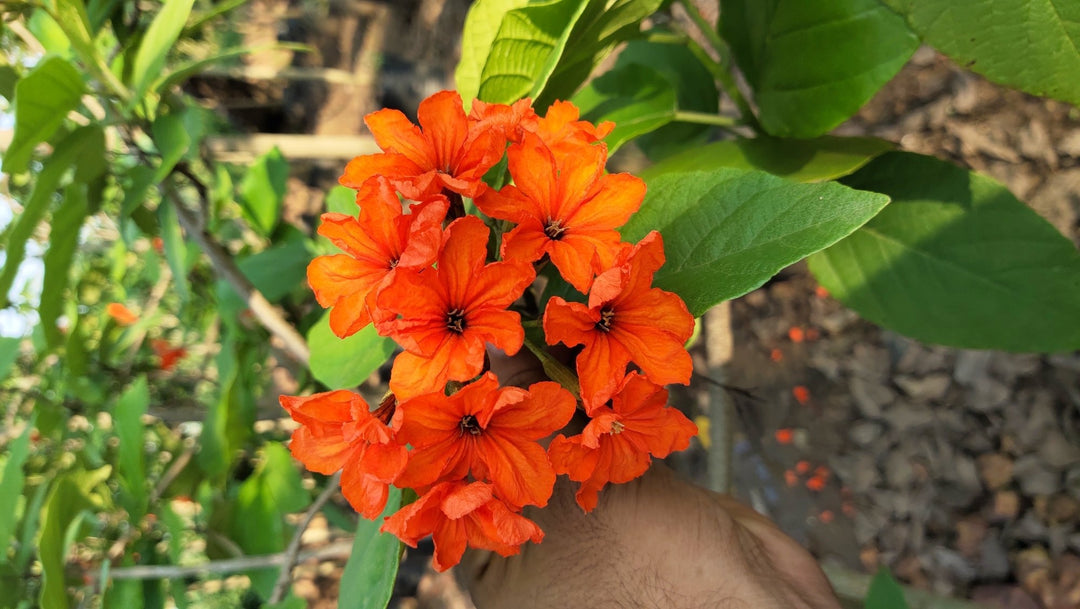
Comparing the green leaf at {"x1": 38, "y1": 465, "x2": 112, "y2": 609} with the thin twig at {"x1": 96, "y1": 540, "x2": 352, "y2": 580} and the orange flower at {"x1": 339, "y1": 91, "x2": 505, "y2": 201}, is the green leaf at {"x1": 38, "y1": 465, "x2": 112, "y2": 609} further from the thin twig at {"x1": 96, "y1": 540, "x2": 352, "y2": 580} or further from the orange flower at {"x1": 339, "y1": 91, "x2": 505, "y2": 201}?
the orange flower at {"x1": 339, "y1": 91, "x2": 505, "y2": 201}

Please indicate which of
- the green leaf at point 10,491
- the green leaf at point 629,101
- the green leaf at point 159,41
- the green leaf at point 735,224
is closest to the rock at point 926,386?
the green leaf at point 629,101

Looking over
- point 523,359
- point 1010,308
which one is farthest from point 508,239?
point 1010,308

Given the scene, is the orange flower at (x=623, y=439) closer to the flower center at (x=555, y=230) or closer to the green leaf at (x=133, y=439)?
the flower center at (x=555, y=230)

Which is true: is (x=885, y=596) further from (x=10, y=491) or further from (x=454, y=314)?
(x=10, y=491)

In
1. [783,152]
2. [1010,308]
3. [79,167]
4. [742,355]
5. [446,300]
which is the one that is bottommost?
[742,355]

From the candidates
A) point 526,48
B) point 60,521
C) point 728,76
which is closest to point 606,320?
point 526,48

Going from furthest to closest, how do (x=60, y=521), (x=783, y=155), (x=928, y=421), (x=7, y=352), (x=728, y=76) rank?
(x=928, y=421) → (x=7, y=352) → (x=60, y=521) → (x=728, y=76) → (x=783, y=155)

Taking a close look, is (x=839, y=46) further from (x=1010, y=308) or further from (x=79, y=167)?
(x=79, y=167)
